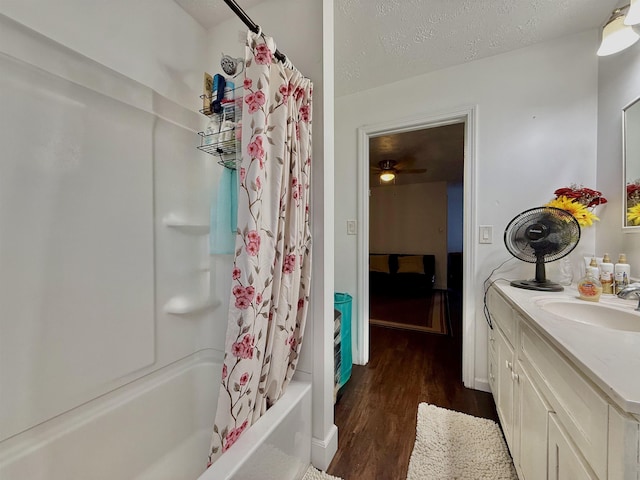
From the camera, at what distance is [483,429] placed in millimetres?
1391

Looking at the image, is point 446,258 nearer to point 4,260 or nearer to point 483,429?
point 483,429

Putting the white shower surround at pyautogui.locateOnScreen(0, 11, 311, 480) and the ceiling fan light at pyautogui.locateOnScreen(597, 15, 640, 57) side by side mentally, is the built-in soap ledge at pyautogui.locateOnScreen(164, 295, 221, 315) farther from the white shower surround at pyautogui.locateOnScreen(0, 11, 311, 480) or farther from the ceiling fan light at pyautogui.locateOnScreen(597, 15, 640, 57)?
the ceiling fan light at pyautogui.locateOnScreen(597, 15, 640, 57)

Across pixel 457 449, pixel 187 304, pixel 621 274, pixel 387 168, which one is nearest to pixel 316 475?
pixel 457 449

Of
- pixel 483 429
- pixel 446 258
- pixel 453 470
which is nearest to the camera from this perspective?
pixel 453 470

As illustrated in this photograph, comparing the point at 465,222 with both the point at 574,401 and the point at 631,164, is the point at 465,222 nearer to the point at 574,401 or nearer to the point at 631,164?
the point at 631,164

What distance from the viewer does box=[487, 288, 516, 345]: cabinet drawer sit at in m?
1.16

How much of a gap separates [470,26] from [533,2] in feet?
0.94

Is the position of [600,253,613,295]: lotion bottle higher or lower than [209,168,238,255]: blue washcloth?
lower

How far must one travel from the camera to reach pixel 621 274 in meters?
1.19

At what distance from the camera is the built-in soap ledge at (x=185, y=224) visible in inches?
52.6

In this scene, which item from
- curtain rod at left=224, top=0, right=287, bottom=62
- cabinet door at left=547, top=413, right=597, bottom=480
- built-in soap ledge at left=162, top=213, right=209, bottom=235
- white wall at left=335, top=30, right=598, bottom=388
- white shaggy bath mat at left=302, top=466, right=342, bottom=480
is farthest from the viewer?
white wall at left=335, top=30, right=598, bottom=388

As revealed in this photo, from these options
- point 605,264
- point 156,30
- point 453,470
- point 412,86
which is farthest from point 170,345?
point 412,86

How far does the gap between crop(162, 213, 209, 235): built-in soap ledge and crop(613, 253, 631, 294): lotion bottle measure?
6.91ft

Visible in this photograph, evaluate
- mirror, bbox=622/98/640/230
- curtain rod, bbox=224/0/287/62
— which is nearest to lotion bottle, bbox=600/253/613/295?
mirror, bbox=622/98/640/230
